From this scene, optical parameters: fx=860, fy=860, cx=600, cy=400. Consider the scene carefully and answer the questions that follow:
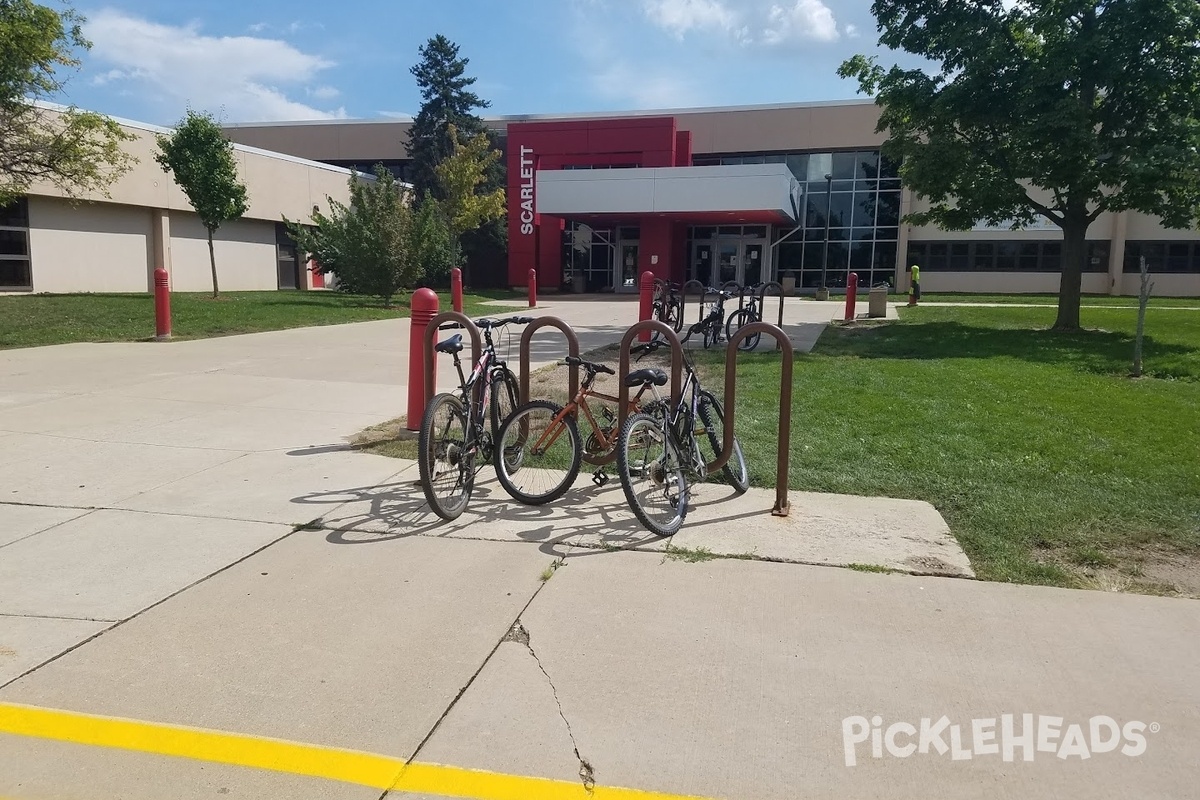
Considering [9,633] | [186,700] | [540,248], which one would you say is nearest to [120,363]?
[9,633]

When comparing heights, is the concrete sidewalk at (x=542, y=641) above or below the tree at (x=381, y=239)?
below

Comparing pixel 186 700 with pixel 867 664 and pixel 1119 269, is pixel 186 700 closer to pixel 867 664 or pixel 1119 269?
pixel 867 664

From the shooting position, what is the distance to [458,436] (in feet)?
19.3

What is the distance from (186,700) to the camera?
323 centimetres

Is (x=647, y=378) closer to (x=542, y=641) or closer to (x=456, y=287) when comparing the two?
(x=542, y=641)

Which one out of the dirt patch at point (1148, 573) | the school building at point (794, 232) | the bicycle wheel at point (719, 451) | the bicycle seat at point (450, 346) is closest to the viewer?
the dirt patch at point (1148, 573)

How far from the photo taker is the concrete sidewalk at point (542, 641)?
2.89 metres

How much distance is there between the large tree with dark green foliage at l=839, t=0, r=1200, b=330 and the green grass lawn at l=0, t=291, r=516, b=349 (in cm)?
1161

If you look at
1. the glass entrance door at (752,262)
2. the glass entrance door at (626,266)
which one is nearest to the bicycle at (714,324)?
the glass entrance door at (626,266)

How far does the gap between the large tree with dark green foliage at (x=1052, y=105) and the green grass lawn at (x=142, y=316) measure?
38.1 feet

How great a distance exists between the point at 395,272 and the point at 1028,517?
64.1ft

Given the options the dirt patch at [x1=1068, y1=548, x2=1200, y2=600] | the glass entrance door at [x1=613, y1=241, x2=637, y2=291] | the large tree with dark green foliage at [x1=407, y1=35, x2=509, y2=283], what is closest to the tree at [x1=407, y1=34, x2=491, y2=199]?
the large tree with dark green foliage at [x1=407, y1=35, x2=509, y2=283]

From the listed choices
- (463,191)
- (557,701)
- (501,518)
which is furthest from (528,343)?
(463,191)

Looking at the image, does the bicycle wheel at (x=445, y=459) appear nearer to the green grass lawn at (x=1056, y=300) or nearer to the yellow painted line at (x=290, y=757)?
the yellow painted line at (x=290, y=757)
